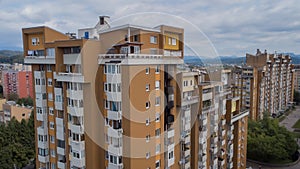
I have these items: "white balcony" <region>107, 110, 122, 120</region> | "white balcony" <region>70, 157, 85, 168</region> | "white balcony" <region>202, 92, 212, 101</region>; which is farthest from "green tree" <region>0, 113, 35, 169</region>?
"white balcony" <region>202, 92, 212, 101</region>

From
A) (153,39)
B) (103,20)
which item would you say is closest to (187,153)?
(153,39)

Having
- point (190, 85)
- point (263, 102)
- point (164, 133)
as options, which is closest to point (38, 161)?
point (164, 133)

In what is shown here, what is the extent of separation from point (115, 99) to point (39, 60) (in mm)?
3162

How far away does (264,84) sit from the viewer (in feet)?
76.4

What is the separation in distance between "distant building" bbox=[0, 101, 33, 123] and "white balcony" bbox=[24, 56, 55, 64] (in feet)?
49.3

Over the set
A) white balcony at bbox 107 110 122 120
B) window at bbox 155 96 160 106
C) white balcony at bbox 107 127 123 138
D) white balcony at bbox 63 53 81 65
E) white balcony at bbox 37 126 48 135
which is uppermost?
white balcony at bbox 63 53 81 65

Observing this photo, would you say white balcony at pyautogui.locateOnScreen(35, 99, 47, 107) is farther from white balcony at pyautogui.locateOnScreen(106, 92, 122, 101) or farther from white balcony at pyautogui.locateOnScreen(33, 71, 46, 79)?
white balcony at pyautogui.locateOnScreen(106, 92, 122, 101)

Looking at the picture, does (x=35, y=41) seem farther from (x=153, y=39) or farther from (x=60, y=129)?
(x=153, y=39)

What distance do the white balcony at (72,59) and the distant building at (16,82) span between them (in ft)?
92.2

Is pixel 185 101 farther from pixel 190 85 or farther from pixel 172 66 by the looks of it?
pixel 172 66

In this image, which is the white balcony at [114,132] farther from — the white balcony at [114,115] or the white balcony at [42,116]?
the white balcony at [42,116]

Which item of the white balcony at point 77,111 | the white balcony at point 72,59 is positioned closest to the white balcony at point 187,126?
the white balcony at point 77,111

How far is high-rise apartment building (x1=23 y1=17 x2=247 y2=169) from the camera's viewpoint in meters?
6.83

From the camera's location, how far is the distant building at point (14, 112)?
21266 mm
